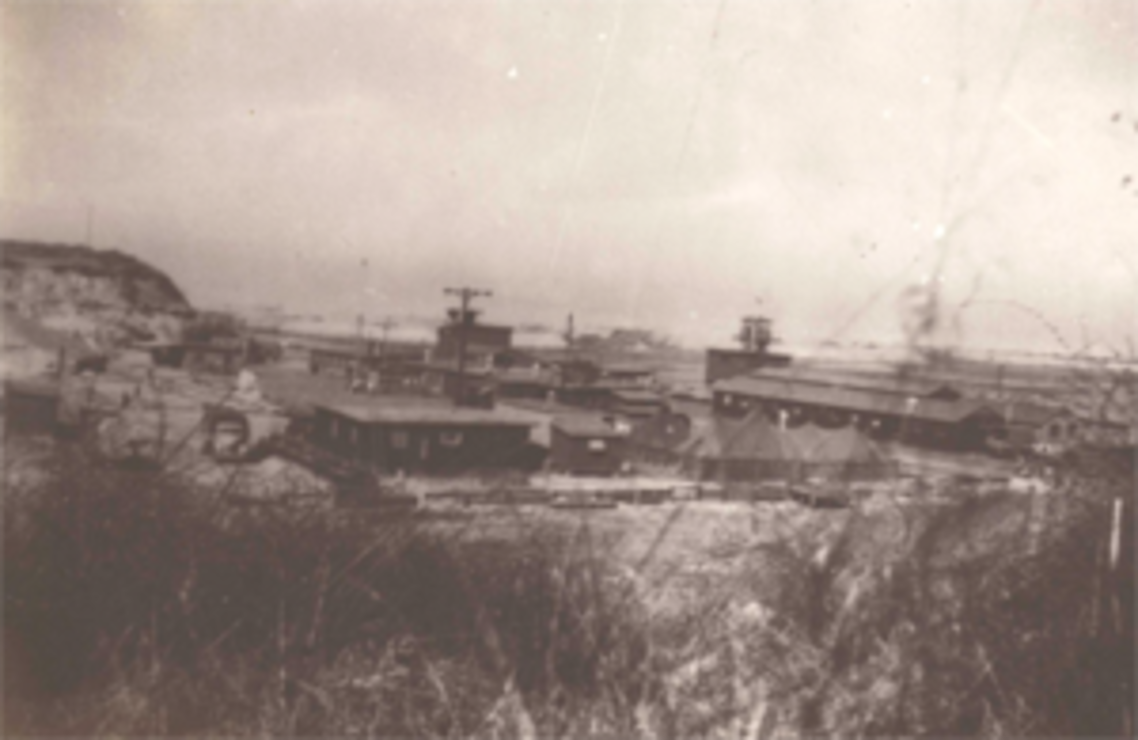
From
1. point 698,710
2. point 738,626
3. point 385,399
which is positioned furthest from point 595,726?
point 385,399

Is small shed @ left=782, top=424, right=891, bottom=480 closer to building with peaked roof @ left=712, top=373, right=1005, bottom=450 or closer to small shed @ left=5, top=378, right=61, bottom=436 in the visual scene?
building with peaked roof @ left=712, top=373, right=1005, bottom=450

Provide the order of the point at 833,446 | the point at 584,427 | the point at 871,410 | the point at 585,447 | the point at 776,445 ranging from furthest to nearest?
the point at 871,410, the point at 833,446, the point at 776,445, the point at 584,427, the point at 585,447

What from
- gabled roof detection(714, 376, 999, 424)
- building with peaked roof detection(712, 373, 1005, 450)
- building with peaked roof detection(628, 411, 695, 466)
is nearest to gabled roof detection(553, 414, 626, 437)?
building with peaked roof detection(628, 411, 695, 466)

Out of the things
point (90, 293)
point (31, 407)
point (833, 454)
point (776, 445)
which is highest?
point (90, 293)

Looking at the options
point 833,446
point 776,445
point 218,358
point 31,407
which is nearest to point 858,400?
A: point 833,446

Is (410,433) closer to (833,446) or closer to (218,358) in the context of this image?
(218,358)

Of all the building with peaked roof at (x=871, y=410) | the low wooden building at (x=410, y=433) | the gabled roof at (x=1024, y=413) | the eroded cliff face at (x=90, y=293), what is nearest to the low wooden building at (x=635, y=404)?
the building with peaked roof at (x=871, y=410)

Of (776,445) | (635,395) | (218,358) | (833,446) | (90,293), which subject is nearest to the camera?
(90,293)

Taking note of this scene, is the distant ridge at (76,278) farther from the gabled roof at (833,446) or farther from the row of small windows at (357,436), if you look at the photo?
the gabled roof at (833,446)
